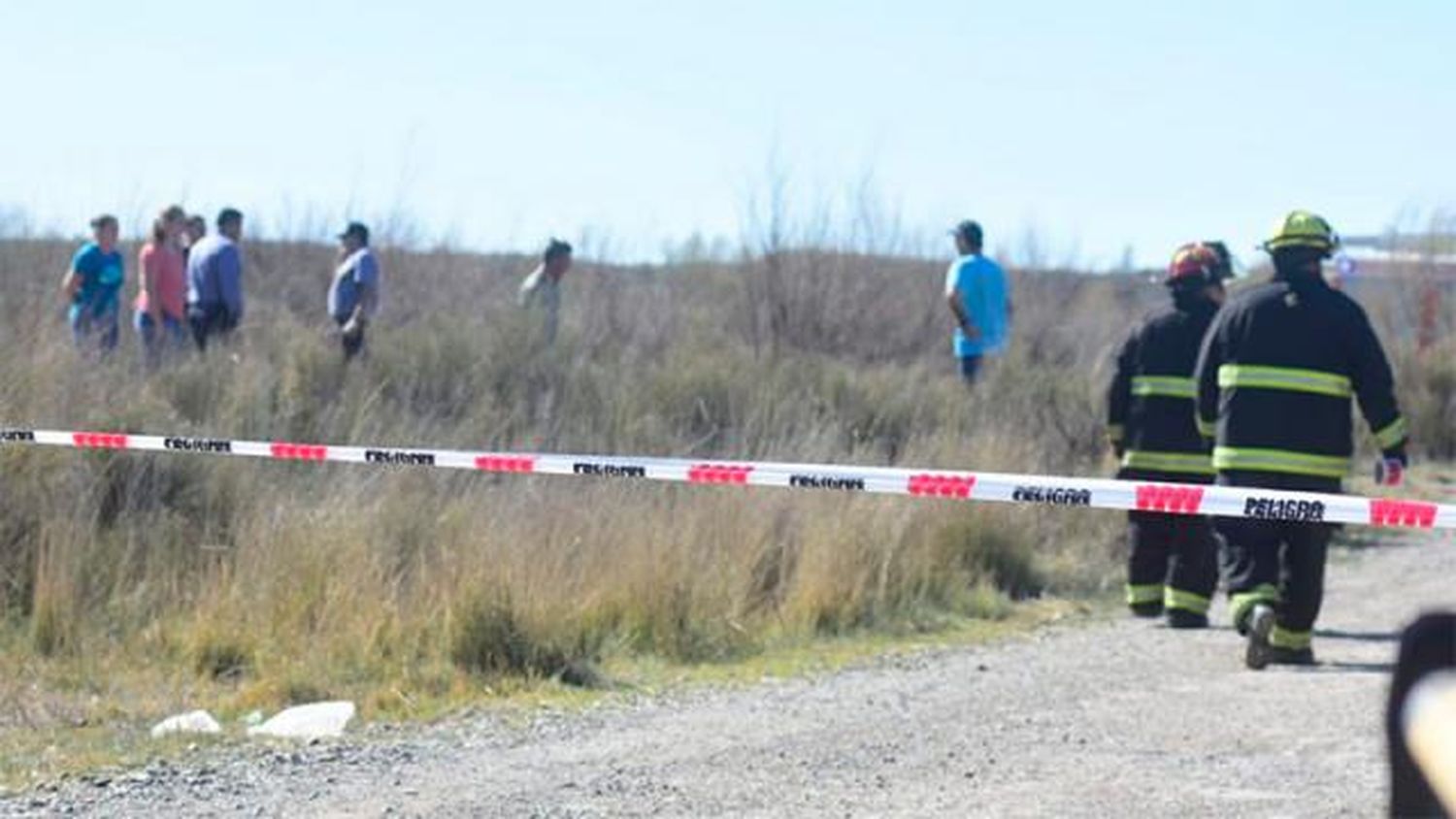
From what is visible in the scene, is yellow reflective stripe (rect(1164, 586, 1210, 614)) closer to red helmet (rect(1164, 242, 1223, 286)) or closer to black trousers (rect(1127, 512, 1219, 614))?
black trousers (rect(1127, 512, 1219, 614))

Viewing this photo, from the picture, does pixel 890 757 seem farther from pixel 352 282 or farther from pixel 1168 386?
pixel 352 282

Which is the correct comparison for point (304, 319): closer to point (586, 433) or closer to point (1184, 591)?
point (586, 433)

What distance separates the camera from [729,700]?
319 inches

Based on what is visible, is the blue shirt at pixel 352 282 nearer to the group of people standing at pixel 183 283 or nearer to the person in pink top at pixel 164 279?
the group of people standing at pixel 183 283

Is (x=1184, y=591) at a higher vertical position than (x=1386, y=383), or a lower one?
lower

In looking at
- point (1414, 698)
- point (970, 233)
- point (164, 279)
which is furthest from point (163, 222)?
point (1414, 698)

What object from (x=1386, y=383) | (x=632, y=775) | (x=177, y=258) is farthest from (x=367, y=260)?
(x=632, y=775)

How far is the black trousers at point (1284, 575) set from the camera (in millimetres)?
9086

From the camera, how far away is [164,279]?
53.7ft

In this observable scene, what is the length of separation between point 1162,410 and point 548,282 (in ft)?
22.4

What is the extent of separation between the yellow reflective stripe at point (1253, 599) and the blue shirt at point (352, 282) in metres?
8.81

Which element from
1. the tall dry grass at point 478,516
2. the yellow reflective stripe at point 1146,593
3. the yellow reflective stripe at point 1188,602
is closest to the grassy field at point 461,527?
the tall dry grass at point 478,516

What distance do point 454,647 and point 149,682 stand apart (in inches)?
44.3

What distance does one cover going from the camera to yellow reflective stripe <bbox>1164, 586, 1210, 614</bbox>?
34.3 feet
